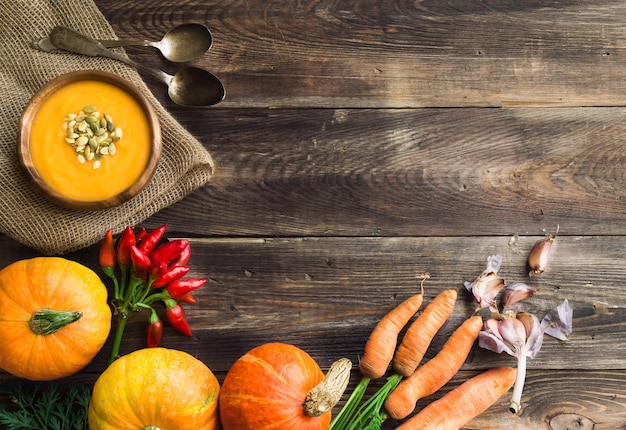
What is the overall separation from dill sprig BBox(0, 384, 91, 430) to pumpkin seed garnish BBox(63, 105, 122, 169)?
0.62 metres

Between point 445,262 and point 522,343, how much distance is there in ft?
1.02

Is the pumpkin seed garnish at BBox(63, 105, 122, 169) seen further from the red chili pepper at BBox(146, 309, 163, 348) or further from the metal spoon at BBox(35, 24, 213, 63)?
the red chili pepper at BBox(146, 309, 163, 348)

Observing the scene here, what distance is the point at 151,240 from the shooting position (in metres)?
1.71

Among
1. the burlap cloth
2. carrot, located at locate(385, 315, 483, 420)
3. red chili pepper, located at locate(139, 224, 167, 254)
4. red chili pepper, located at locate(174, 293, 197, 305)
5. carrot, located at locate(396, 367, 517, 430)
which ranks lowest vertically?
carrot, located at locate(396, 367, 517, 430)

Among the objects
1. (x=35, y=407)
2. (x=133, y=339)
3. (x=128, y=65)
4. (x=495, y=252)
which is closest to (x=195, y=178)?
(x=128, y=65)

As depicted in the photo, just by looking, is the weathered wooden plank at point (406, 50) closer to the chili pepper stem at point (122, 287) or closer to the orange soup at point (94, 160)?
the orange soup at point (94, 160)

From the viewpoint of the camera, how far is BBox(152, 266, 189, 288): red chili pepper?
5.53 ft

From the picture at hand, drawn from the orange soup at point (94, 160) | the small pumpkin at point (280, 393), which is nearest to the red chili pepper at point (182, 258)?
the orange soup at point (94, 160)

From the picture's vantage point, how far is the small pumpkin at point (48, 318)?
154 cm

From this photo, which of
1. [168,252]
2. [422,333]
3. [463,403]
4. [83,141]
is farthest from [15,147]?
[463,403]

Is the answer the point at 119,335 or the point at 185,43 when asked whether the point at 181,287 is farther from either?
the point at 185,43

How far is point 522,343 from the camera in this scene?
1767 millimetres

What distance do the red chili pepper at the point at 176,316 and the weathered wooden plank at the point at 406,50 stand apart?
61 centimetres

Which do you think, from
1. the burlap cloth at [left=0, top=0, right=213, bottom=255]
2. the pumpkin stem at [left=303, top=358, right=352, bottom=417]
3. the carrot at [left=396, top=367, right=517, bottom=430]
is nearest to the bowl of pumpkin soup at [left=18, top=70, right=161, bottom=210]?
the burlap cloth at [left=0, top=0, right=213, bottom=255]
